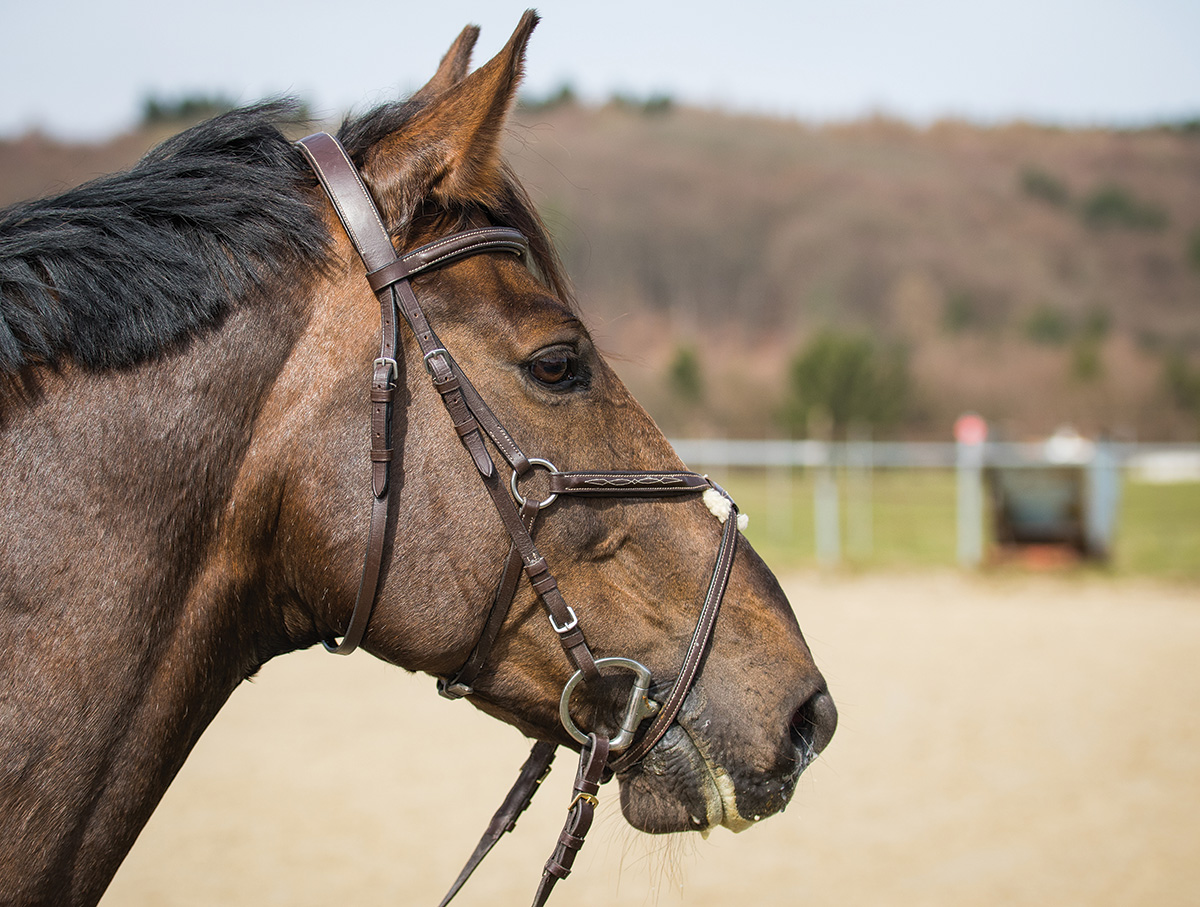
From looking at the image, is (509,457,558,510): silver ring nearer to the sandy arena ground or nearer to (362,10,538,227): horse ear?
(362,10,538,227): horse ear

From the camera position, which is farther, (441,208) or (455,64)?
(455,64)

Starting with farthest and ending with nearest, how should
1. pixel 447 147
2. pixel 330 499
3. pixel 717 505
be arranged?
1. pixel 717 505
2. pixel 447 147
3. pixel 330 499

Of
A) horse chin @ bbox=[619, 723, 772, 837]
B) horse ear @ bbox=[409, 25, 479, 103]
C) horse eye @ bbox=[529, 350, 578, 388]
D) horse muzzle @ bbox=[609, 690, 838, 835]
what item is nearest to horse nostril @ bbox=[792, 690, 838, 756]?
horse muzzle @ bbox=[609, 690, 838, 835]

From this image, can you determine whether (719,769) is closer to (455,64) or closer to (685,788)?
(685,788)

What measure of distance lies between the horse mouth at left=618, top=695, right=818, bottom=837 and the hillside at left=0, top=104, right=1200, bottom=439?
37147mm

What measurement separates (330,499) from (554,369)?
19.2 inches

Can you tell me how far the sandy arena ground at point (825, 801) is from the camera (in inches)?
184

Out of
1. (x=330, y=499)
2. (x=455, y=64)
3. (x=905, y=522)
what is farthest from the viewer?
(x=905, y=522)

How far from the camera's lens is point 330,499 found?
5.14 feet

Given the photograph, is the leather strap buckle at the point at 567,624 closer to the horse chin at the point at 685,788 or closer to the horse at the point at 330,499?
the horse at the point at 330,499

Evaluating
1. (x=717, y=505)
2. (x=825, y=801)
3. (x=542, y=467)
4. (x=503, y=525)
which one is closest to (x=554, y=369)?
(x=542, y=467)

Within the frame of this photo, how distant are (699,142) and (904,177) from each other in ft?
95.1

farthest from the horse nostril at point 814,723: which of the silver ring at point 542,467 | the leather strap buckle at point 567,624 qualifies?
the silver ring at point 542,467

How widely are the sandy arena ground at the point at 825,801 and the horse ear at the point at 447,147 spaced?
1.45 m
